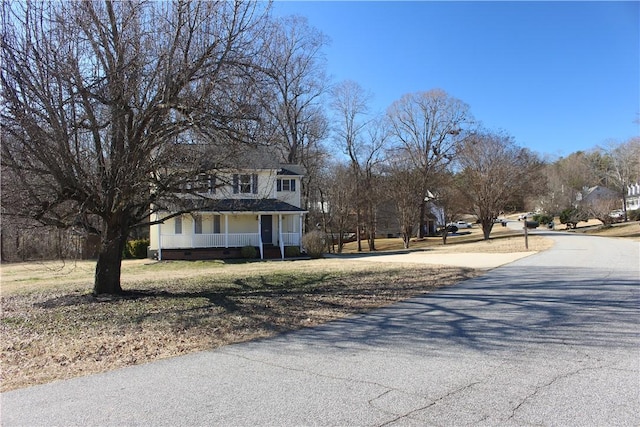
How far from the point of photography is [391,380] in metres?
4.74

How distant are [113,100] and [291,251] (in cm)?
2051

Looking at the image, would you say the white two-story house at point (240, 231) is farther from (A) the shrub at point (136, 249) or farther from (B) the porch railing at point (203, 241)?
(A) the shrub at point (136, 249)

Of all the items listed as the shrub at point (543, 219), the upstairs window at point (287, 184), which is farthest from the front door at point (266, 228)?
the shrub at point (543, 219)

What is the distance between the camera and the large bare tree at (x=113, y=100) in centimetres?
820

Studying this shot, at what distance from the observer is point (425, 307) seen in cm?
890

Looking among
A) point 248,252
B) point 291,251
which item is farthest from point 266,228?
point 248,252

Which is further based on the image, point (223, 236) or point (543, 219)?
point (543, 219)

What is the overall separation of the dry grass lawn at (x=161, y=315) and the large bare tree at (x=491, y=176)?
1027 inches

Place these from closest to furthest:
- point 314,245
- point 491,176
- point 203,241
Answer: point 314,245, point 203,241, point 491,176

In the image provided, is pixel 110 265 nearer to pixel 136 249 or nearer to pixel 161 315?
pixel 161 315

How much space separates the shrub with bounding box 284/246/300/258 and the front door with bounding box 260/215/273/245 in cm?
190

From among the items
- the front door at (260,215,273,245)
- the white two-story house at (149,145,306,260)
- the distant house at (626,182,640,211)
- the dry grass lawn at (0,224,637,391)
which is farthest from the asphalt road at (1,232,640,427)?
the distant house at (626,182,640,211)

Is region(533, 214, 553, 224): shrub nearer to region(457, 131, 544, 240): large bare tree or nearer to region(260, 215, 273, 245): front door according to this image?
region(457, 131, 544, 240): large bare tree

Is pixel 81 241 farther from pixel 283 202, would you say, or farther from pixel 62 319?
pixel 283 202
